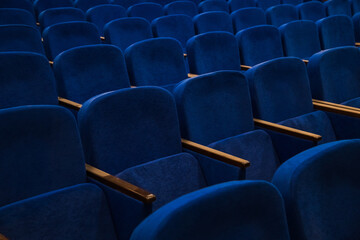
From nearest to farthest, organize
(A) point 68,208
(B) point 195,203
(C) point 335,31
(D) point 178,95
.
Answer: (B) point 195,203, (A) point 68,208, (D) point 178,95, (C) point 335,31

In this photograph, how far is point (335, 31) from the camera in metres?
0.74

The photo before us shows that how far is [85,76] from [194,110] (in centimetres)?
15

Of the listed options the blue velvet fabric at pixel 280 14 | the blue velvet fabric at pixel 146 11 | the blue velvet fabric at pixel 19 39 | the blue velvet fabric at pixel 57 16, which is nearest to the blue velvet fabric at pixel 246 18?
the blue velvet fabric at pixel 280 14

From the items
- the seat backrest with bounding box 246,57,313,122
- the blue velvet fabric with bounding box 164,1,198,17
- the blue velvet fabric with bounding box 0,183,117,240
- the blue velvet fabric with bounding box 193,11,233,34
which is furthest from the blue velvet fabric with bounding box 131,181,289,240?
the blue velvet fabric with bounding box 164,1,198,17

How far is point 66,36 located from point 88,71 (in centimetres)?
15

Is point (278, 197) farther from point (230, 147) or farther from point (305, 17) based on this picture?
point (305, 17)

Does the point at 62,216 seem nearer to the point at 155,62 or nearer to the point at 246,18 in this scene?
the point at 155,62

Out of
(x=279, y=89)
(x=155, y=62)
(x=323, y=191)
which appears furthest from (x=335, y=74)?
(x=323, y=191)

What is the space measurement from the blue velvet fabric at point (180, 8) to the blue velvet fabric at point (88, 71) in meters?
0.36

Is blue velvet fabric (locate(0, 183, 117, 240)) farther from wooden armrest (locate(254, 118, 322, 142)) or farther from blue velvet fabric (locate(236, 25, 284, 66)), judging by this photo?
blue velvet fabric (locate(236, 25, 284, 66))

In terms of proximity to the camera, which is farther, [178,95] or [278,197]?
[178,95]

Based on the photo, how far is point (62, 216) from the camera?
0.90 feet

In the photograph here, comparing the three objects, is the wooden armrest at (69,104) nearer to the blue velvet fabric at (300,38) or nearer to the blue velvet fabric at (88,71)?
the blue velvet fabric at (88,71)

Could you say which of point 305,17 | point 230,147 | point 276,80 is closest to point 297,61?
point 276,80
